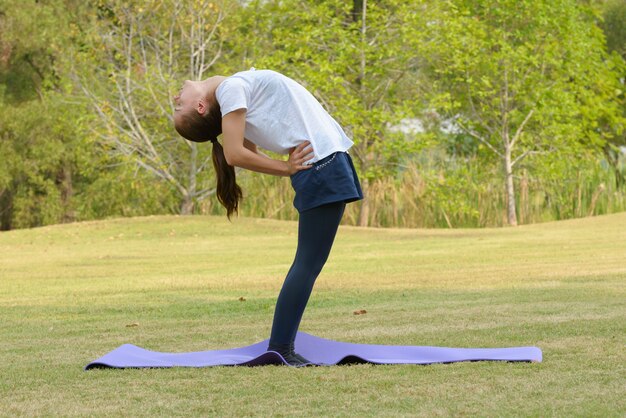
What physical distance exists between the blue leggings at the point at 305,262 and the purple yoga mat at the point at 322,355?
177 millimetres

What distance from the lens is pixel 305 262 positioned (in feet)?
19.2

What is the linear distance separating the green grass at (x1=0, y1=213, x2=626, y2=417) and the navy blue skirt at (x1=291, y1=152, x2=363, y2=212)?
0.86 meters

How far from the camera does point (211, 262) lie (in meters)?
16.7

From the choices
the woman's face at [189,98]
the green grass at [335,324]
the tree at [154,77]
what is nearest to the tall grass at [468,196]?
the tree at [154,77]

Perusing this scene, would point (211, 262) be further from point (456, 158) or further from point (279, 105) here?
point (456, 158)

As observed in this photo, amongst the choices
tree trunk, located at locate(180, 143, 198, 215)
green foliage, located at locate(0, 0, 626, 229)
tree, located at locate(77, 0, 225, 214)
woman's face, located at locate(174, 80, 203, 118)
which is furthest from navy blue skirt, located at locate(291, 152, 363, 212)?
tree trunk, located at locate(180, 143, 198, 215)

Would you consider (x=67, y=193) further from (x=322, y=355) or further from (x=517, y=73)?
Answer: (x=322, y=355)

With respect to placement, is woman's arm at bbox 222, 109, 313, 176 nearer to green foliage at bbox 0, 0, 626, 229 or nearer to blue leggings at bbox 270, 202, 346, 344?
blue leggings at bbox 270, 202, 346, 344

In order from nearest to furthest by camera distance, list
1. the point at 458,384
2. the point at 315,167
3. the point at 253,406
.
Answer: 1. the point at 253,406
2. the point at 458,384
3. the point at 315,167

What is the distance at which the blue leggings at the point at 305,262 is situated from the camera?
5.79 m

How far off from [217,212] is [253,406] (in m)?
24.6

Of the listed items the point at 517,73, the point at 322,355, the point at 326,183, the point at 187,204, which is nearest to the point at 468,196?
the point at 517,73

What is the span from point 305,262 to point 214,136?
826mm

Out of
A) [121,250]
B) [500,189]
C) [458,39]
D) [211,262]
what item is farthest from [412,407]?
[500,189]
